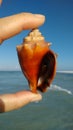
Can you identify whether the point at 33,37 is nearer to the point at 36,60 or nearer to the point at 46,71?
the point at 36,60

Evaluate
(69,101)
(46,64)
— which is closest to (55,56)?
(46,64)

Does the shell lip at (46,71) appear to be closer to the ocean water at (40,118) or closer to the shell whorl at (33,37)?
the shell whorl at (33,37)

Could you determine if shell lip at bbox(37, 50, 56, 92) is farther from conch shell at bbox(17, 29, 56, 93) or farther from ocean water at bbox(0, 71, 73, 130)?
ocean water at bbox(0, 71, 73, 130)

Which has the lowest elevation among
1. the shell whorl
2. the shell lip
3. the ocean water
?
the ocean water

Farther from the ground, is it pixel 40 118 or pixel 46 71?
pixel 46 71

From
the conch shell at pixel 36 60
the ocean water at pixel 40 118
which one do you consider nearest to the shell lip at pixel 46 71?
the conch shell at pixel 36 60

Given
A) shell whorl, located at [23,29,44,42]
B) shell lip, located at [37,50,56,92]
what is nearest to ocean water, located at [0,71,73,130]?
shell lip, located at [37,50,56,92]

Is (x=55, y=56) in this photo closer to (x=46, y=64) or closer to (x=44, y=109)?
(x=46, y=64)

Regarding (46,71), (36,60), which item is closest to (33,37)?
(36,60)
